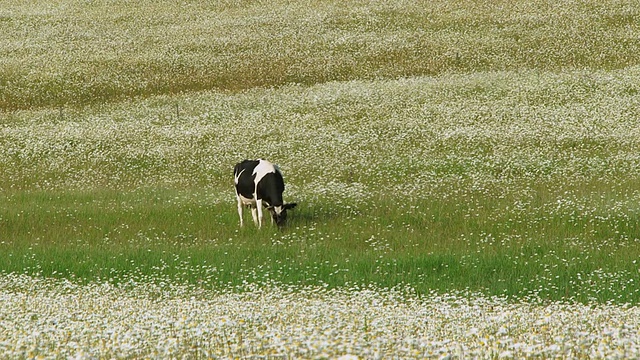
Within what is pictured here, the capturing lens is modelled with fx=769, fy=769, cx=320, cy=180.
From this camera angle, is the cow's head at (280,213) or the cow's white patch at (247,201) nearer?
the cow's head at (280,213)

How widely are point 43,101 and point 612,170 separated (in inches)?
1352

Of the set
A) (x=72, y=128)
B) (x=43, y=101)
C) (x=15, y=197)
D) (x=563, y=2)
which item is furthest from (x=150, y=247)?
(x=563, y=2)

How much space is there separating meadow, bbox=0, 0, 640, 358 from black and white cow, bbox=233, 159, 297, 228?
0.59m

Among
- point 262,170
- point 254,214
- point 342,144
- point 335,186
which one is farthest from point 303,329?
point 342,144

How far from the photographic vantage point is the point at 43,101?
4659cm

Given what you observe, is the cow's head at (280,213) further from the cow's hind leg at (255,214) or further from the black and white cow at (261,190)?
the cow's hind leg at (255,214)

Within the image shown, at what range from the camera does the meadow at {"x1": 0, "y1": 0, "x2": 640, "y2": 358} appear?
920cm

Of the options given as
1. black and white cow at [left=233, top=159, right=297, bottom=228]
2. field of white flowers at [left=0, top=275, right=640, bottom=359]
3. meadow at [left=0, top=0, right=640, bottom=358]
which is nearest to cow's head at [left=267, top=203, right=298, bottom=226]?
black and white cow at [left=233, top=159, right=297, bottom=228]

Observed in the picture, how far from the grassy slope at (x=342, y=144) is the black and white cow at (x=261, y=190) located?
0.59 m

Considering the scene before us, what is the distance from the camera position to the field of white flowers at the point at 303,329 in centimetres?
720

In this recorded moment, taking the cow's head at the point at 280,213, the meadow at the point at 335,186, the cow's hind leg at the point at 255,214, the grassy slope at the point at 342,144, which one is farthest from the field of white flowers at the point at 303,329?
the cow's hind leg at the point at 255,214

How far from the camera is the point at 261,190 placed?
2128 centimetres

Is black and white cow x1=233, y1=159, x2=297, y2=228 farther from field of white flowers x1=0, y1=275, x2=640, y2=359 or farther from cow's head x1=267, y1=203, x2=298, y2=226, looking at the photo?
field of white flowers x1=0, y1=275, x2=640, y2=359

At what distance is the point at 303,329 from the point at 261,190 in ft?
43.1
